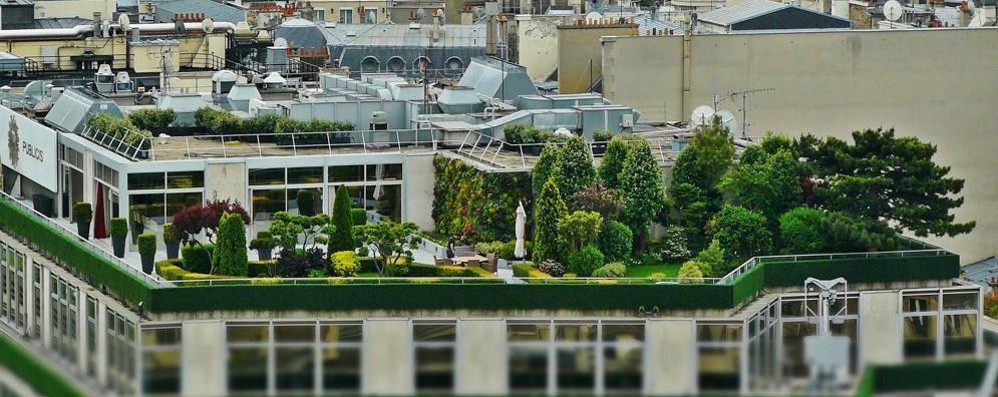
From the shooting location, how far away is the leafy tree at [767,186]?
79.3 meters

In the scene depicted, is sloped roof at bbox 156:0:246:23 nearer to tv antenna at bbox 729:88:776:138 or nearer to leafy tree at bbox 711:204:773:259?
tv antenna at bbox 729:88:776:138

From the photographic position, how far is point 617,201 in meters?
78.5

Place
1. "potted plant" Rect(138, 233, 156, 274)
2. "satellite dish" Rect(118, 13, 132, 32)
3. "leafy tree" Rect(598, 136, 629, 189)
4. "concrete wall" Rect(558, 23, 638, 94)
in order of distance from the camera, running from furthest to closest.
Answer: "satellite dish" Rect(118, 13, 132, 32)
"concrete wall" Rect(558, 23, 638, 94)
"leafy tree" Rect(598, 136, 629, 189)
"potted plant" Rect(138, 233, 156, 274)

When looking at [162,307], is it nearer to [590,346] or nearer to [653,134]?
[653,134]

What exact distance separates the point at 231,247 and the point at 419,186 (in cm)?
958

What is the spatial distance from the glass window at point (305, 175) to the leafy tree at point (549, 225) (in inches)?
308

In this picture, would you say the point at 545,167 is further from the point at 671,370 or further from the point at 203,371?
the point at 203,371

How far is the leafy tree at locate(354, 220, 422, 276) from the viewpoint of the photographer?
249 ft

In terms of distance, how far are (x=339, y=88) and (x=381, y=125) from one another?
10.1 meters

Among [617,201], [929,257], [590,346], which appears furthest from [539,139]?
[590,346]

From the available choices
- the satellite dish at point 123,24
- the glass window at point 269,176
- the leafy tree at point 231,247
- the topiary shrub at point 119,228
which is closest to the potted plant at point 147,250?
the leafy tree at point 231,247

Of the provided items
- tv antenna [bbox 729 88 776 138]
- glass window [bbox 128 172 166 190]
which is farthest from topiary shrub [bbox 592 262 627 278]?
tv antenna [bbox 729 88 776 138]

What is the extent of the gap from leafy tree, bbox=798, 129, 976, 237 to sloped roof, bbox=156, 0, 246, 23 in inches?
2443

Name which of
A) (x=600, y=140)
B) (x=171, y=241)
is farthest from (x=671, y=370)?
(x=600, y=140)
